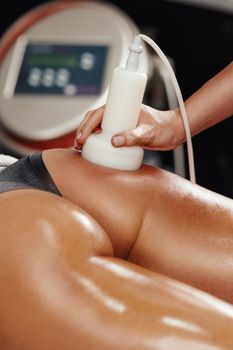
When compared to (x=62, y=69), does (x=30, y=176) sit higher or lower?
higher

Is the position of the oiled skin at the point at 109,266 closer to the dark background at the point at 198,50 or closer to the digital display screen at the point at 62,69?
the digital display screen at the point at 62,69

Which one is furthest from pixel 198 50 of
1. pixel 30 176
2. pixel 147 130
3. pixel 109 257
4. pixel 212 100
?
pixel 109 257

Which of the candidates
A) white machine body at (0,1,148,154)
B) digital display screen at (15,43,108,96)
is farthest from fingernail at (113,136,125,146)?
digital display screen at (15,43,108,96)

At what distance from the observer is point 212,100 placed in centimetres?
99

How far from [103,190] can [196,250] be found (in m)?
0.13

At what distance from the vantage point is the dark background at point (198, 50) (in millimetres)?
2201

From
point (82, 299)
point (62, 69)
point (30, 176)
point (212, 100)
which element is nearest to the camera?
point (82, 299)

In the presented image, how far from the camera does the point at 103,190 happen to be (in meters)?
0.79

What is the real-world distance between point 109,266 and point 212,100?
1.36 feet

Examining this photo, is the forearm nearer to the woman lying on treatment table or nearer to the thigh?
the woman lying on treatment table

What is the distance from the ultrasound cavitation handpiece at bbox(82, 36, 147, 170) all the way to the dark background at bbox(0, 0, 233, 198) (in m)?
1.36

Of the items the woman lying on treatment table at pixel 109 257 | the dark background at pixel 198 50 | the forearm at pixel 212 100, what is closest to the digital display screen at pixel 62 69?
the dark background at pixel 198 50

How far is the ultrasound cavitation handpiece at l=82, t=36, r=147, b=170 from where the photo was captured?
85 centimetres

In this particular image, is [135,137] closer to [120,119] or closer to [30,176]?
[120,119]
